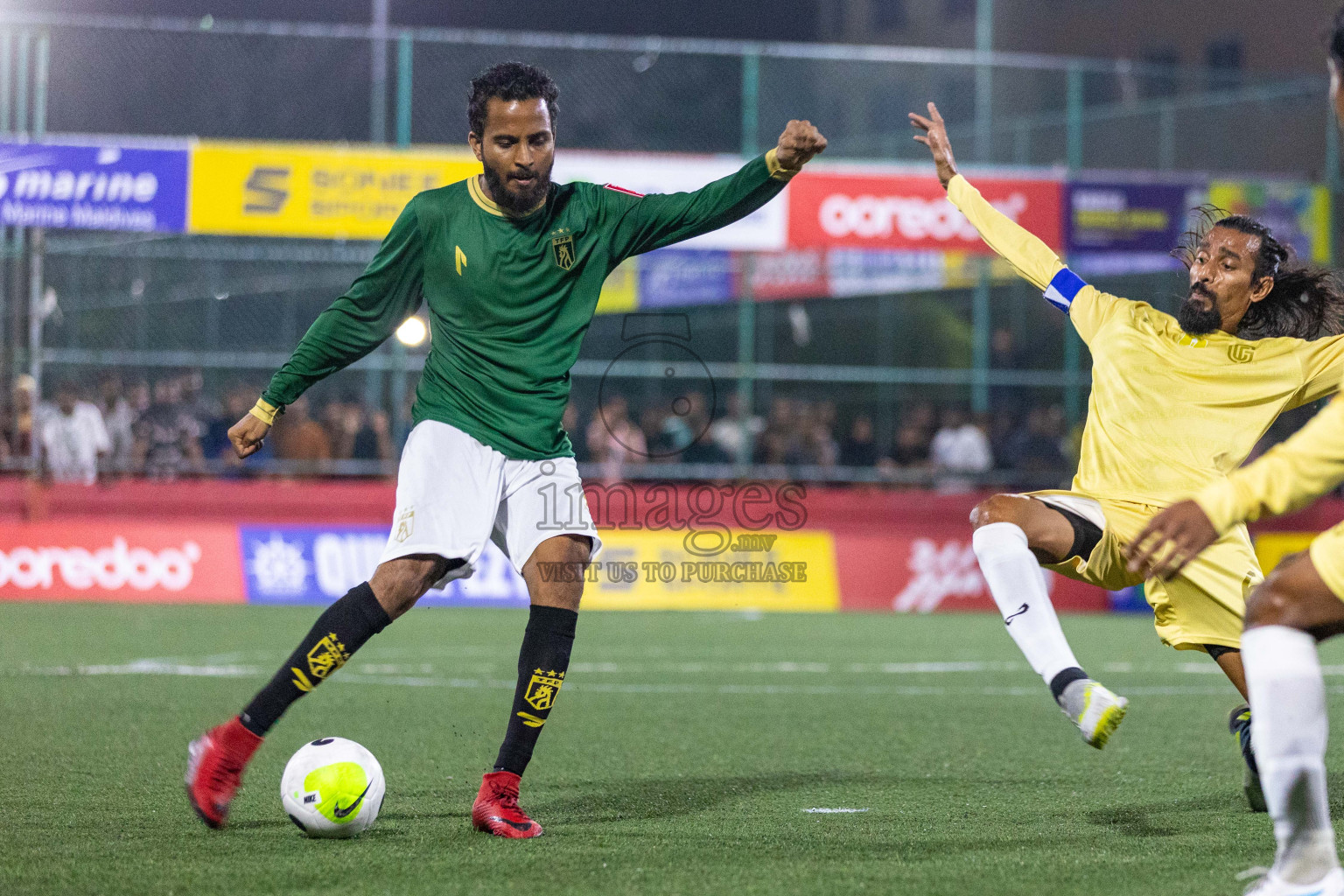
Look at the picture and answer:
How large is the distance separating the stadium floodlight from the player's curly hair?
38.6ft

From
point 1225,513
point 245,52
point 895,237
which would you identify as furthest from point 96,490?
point 1225,513

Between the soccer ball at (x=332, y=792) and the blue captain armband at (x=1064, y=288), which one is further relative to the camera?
the blue captain armband at (x=1064, y=288)

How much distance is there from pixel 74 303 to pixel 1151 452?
1560cm

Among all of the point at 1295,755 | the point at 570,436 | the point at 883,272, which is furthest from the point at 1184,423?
the point at 883,272

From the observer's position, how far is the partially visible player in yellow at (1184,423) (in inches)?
198

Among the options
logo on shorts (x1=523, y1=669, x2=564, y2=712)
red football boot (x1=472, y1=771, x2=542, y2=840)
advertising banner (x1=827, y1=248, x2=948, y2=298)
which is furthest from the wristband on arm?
advertising banner (x1=827, y1=248, x2=948, y2=298)

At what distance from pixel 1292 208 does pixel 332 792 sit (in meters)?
16.2

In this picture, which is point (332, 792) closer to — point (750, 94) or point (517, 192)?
point (517, 192)

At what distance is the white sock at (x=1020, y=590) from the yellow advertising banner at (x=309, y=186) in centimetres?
1178

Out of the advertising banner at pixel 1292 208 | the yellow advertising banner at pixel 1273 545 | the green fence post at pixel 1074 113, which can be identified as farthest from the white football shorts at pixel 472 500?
the green fence post at pixel 1074 113

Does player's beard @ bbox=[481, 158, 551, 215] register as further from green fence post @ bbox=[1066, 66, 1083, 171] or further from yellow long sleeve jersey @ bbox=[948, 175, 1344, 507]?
green fence post @ bbox=[1066, 66, 1083, 171]

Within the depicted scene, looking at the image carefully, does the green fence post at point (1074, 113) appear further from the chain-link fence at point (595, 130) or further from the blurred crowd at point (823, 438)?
the blurred crowd at point (823, 438)

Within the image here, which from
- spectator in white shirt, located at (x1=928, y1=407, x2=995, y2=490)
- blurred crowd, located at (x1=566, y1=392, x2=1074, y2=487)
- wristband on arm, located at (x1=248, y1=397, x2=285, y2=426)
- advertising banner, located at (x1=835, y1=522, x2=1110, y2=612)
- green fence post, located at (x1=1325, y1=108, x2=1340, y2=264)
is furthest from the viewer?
spectator in white shirt, located at (x1=928, y1=407, x2=995, y2=490)

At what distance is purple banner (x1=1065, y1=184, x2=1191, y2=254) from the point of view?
1722 centimetres
